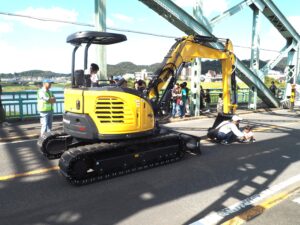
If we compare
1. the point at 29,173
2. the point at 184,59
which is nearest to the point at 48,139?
the point at 29,173

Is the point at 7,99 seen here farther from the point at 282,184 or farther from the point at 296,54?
the point at 296,54

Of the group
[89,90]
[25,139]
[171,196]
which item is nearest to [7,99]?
[25,139]

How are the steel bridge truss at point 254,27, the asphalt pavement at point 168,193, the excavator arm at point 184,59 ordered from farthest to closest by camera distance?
the steel bridge truss at point 254,27 → the excavator arm at point 184,59 → the asphalt pavement at point 168,193

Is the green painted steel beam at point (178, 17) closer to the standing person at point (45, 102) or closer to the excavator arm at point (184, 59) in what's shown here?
the excavator arm at point (184, 59)

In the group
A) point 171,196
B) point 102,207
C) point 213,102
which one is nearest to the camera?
point 102,207

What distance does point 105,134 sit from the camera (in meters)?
5.51

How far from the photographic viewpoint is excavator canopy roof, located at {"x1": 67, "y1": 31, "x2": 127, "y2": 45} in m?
5.22

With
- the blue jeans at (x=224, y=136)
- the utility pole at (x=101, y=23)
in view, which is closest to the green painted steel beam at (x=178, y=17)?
the utility pole at (x=101, y=23)

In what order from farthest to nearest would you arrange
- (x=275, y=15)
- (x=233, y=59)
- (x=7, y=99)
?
(x=275, y=15), (x=7, y=99), (x=233, y=59)

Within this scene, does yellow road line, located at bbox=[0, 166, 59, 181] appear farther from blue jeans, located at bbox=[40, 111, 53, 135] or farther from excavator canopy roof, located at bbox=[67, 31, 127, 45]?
excavator canopy roof, located at bbox=[67, 31, 127, 45]

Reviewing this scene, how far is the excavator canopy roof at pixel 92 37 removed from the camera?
5.22m

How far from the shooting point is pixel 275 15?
17438 mm

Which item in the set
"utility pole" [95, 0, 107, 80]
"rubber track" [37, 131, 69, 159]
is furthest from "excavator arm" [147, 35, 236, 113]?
"utility pole" [95, 0, 107, 80]

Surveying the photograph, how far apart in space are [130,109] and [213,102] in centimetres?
1412
